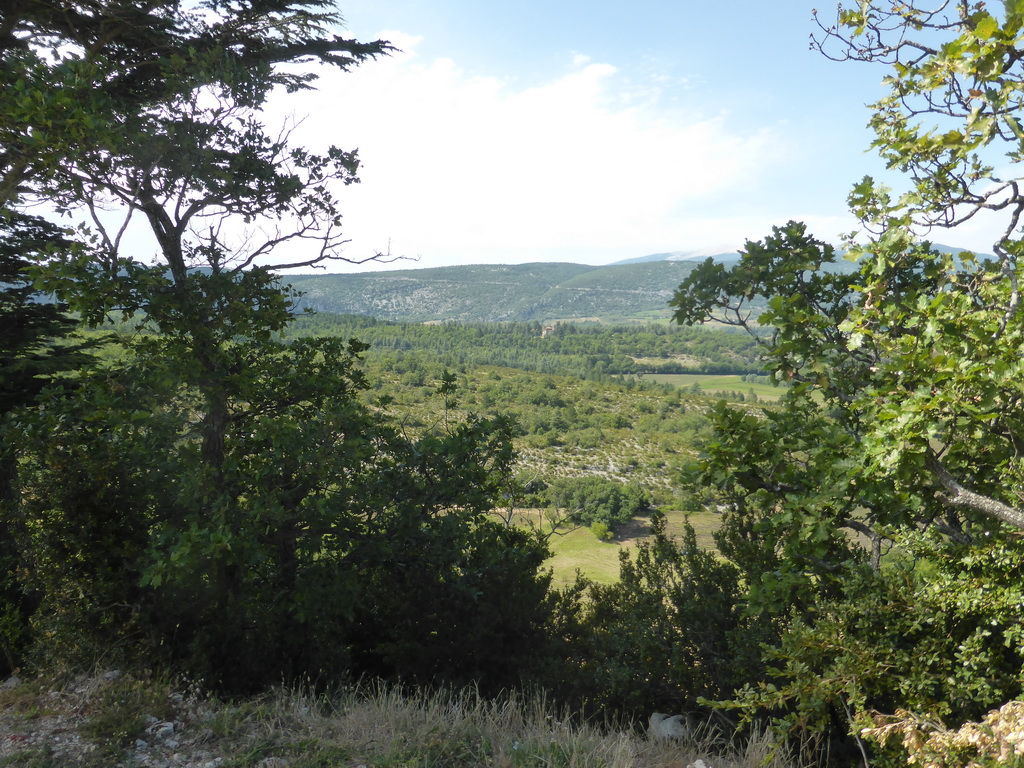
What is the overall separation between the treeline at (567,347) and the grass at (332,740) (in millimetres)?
96462

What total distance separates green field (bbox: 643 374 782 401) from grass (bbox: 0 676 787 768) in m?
95.7

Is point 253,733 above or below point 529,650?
above

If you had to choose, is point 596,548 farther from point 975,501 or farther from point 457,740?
point 975,501

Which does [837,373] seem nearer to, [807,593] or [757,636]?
[807,593]

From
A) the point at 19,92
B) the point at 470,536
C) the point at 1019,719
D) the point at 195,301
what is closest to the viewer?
the point at 1019,719

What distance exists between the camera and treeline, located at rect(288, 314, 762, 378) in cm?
11331

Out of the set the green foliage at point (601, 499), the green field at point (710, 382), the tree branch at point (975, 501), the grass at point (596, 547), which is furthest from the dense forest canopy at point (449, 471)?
the green field at point (710, 382)

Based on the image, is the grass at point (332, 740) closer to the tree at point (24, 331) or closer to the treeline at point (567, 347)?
the tree at point (24, 331)

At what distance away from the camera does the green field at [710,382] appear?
100 m

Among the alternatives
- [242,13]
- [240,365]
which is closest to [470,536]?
[240,365]

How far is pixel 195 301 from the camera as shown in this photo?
5.60 m

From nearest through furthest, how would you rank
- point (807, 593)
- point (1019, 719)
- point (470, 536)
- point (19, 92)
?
point (1019, 719) < point (807, 593) < point (19, 92) < point (470, 536)

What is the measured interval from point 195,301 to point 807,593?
19.3 feet

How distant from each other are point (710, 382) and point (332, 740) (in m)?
116
